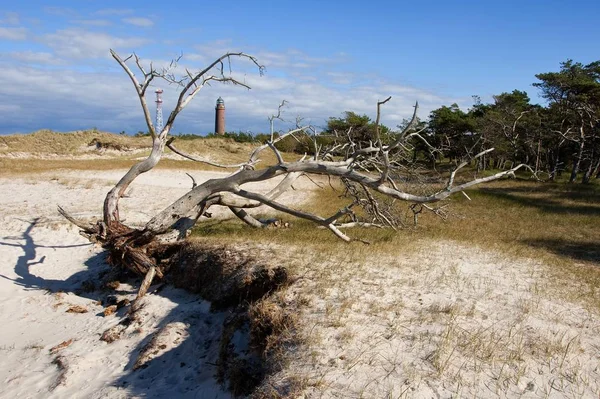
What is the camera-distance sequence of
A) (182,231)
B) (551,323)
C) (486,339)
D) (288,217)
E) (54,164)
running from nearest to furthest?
(486,339) → (551,323) → (182,231) → (288,217) → (54,164)

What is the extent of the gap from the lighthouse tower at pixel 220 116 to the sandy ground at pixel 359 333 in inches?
1603

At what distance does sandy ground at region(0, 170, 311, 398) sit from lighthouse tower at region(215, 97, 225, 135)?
120 feet

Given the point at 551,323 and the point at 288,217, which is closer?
the point at 551,323

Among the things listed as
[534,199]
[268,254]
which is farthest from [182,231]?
[534,199]

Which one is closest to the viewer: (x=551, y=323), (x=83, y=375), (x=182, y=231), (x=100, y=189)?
(x=551, y=323)

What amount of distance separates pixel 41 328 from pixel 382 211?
8081 millimetres

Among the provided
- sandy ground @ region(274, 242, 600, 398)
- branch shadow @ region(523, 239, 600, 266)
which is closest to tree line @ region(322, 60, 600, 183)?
branch shadow @ region(523, 239, 600, 266)

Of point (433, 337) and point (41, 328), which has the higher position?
point (433, 337)

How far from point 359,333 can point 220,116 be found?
48.1m

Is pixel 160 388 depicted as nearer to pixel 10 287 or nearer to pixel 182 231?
pixel 182 231

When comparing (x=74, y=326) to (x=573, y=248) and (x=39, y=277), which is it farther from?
(x=573, y=248)

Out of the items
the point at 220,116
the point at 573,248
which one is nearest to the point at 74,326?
the point at 573,248

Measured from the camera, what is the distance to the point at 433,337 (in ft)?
19.7

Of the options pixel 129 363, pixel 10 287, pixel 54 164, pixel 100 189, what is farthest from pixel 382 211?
pixel 54 164
